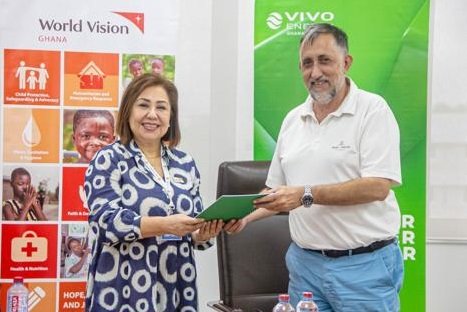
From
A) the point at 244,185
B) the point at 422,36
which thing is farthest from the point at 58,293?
the point at 422,36

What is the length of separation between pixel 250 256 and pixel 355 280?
0.55m

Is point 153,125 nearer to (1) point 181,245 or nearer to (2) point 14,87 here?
(1) point 181,245

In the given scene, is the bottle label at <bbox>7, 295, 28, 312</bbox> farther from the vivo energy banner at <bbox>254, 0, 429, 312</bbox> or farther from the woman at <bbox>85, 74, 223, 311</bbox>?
the vivo energy banner at <bbox>254, 0, 429, 312</bbox>

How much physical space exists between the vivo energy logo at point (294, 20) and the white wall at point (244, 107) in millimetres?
130

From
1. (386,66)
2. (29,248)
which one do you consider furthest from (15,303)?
(386,66)

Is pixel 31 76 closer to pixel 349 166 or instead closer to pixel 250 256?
pixel 250 256

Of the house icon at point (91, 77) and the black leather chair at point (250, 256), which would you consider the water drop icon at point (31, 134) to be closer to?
the house icon at point (91, 77)

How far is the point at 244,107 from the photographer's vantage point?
3645mm

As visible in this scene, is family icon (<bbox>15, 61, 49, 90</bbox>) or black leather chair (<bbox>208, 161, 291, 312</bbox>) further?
family icon (<bbox>15, 61, 49, 90</bbox>)

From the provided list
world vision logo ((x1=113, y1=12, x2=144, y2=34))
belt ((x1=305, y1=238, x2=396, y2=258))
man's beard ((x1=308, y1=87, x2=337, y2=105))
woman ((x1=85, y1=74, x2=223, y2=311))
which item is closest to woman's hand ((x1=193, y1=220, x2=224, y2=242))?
woman ((x1=85, y1=74, x2=223, y2=311))

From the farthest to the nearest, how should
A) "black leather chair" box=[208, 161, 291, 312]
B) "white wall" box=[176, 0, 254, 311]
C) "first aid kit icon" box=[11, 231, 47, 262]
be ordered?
1. "white wall" box=[176, 0, 254, 311]
2. "first aid kit icon" box=[11, 231, 47, 262]
3. "black leather chair" box=[208, 161, 291, 312]

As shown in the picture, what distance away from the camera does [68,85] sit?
3.46 meters

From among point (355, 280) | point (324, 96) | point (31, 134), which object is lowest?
point (355, 280)

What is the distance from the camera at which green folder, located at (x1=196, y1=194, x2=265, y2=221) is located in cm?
212
